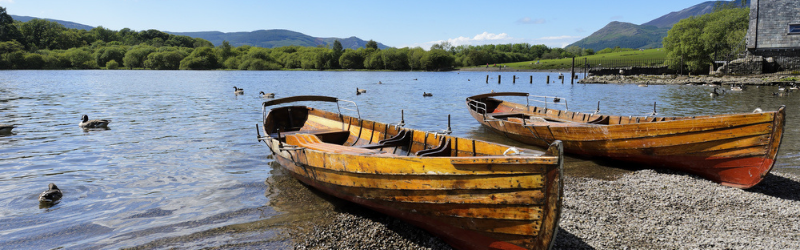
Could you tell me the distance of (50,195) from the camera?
29.2ft

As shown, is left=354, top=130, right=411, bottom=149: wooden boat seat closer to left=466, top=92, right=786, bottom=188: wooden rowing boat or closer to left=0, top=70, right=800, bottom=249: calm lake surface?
left=0, top=70, right=800, bottom=249: calm lake surface

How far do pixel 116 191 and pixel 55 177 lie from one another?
8.01 ft

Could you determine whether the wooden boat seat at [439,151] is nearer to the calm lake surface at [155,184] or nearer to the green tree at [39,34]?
the calm lake surface at [155,184]

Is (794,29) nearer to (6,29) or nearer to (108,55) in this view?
(108,55)

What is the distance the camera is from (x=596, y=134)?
35.6 ft

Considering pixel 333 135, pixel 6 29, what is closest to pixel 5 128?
pixel 333 135

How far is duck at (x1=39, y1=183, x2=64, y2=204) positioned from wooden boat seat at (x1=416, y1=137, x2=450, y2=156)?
24.6 ft

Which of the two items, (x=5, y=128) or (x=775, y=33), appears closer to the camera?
(x=5, y=128)

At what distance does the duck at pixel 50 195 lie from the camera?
8.81m

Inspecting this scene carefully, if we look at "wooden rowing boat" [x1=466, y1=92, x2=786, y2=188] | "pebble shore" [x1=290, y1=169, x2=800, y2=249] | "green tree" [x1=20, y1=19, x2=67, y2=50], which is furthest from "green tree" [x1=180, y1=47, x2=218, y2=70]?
Result: "pebble shore" [x1=290, y1=169, x2=800, y2=249]

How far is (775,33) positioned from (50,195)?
60.2m

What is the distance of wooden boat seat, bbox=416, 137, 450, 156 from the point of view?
7.58 m

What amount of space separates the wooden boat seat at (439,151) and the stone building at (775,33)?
53306 millimetres

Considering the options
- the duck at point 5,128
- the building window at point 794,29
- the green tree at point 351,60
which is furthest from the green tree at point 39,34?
the building window at point 794,29
